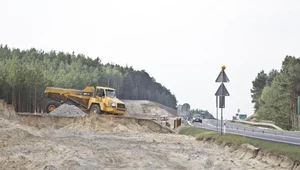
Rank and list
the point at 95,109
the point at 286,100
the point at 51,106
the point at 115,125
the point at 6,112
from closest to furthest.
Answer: the point at 6,112, the point at 115,125, the point at 95,109, the point at 51,106, the point at 286,100

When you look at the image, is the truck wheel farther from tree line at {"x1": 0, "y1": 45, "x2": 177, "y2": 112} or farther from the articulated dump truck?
tree line at {"x1": 0, "y1": 45, "x2": 177, "y2": 112}

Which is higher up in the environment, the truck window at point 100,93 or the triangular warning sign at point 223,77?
the triangular warning sign at point 223,77

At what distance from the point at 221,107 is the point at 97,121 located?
18.2m

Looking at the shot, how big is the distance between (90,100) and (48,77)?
4921 cm

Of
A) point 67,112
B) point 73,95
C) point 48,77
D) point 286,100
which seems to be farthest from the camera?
point 48,77

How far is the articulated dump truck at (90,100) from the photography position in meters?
44.3

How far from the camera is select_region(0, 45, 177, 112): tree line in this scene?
75125 millimetres

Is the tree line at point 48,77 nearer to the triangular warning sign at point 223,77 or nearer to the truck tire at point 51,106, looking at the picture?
the truck tire at point 51,106

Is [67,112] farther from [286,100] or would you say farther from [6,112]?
[286,100]

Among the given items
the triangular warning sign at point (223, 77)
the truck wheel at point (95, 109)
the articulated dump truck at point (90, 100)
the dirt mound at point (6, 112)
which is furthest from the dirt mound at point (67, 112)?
the triangular warning sign at point (223, 77)

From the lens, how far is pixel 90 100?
47094 millimetres

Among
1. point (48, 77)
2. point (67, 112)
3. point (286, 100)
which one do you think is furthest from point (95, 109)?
point (48, 77)

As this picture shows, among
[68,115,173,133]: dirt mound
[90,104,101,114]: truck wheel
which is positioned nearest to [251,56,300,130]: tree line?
[68,115,173,133]: dirt mound

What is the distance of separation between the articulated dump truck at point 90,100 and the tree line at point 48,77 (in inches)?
963
